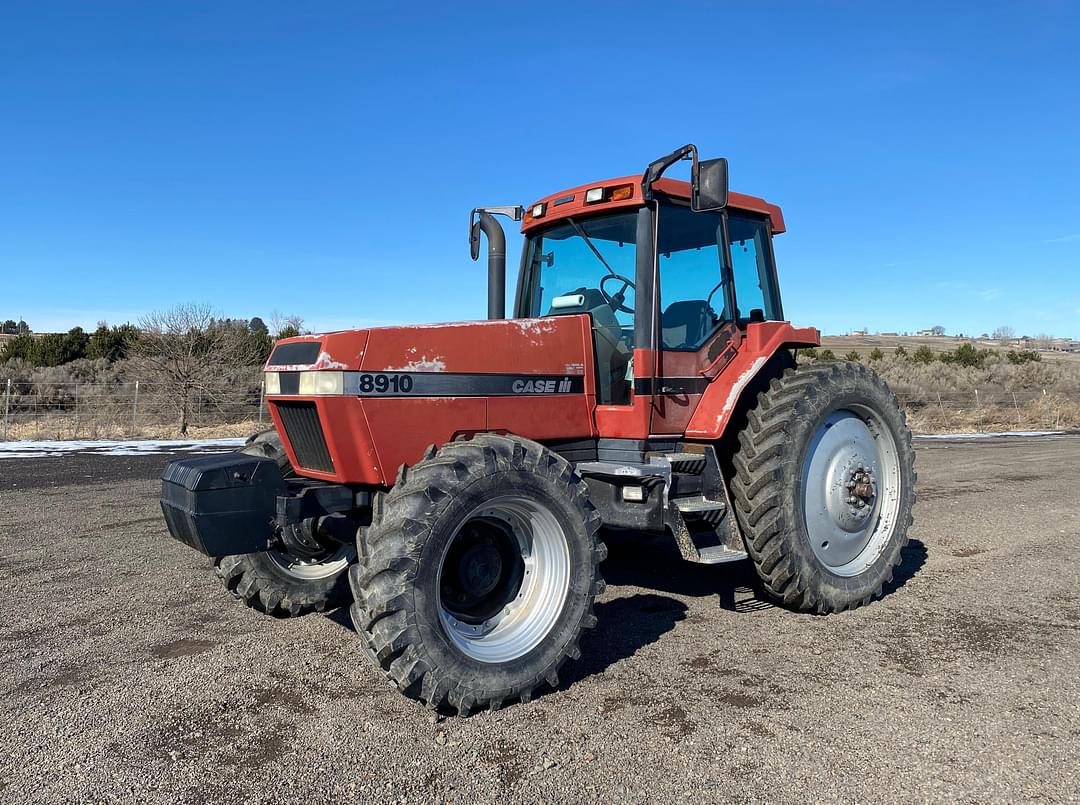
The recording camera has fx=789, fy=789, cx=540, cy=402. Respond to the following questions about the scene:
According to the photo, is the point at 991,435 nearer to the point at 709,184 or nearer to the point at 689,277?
the point at 689,277

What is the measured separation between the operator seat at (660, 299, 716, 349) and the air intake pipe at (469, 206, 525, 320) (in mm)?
1306

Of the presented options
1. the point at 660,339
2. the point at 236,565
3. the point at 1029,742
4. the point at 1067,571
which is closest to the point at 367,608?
the point at 236,565

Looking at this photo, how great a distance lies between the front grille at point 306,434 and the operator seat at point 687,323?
2.16m

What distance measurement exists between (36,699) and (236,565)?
119cm

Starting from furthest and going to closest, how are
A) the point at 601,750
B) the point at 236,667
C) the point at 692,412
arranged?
the point at 692,412, the point at 236,667, the point at 601,750

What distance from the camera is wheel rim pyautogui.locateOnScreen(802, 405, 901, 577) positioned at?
17.1 feet

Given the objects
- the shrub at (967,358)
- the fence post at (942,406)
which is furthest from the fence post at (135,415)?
the shrub at (967,358)

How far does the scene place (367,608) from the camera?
3.34 meters

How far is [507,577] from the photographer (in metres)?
4.00

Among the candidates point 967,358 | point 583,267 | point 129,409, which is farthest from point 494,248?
point 967,358

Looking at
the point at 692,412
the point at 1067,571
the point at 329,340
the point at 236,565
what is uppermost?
the point at 329,340

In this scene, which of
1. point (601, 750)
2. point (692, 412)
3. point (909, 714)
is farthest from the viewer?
point (692, 412)

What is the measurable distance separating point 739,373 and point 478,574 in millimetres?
2297

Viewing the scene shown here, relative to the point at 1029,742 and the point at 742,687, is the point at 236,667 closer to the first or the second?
the point at 742,687
